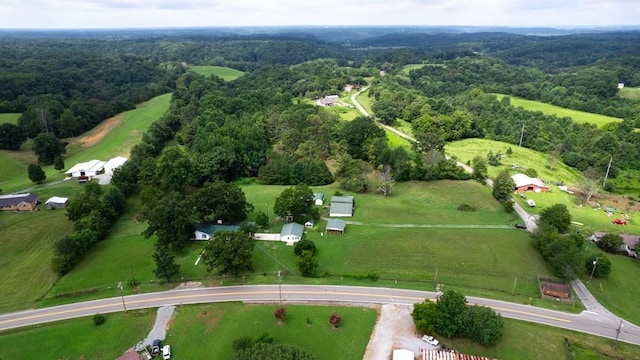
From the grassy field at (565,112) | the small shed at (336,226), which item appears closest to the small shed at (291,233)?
the small shed at (336,226)

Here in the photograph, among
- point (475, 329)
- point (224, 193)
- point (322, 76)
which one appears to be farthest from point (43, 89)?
point (475, 329)

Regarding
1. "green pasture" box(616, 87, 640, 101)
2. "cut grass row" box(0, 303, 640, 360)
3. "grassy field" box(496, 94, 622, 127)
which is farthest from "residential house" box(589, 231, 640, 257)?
"green pasture" box(616, 87, 640, 101)

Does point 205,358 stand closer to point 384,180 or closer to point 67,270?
point 67,270

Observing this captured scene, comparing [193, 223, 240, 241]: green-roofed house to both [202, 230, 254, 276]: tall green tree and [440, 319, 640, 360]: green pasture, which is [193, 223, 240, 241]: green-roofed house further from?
[440, 319, 640, 360]: green pasture

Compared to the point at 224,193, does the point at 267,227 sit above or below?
below

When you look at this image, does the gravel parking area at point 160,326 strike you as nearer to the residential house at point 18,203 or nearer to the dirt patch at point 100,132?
the residential house at point 18,203

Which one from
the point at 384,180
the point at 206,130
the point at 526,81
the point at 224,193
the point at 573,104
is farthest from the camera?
the point at 526,81
